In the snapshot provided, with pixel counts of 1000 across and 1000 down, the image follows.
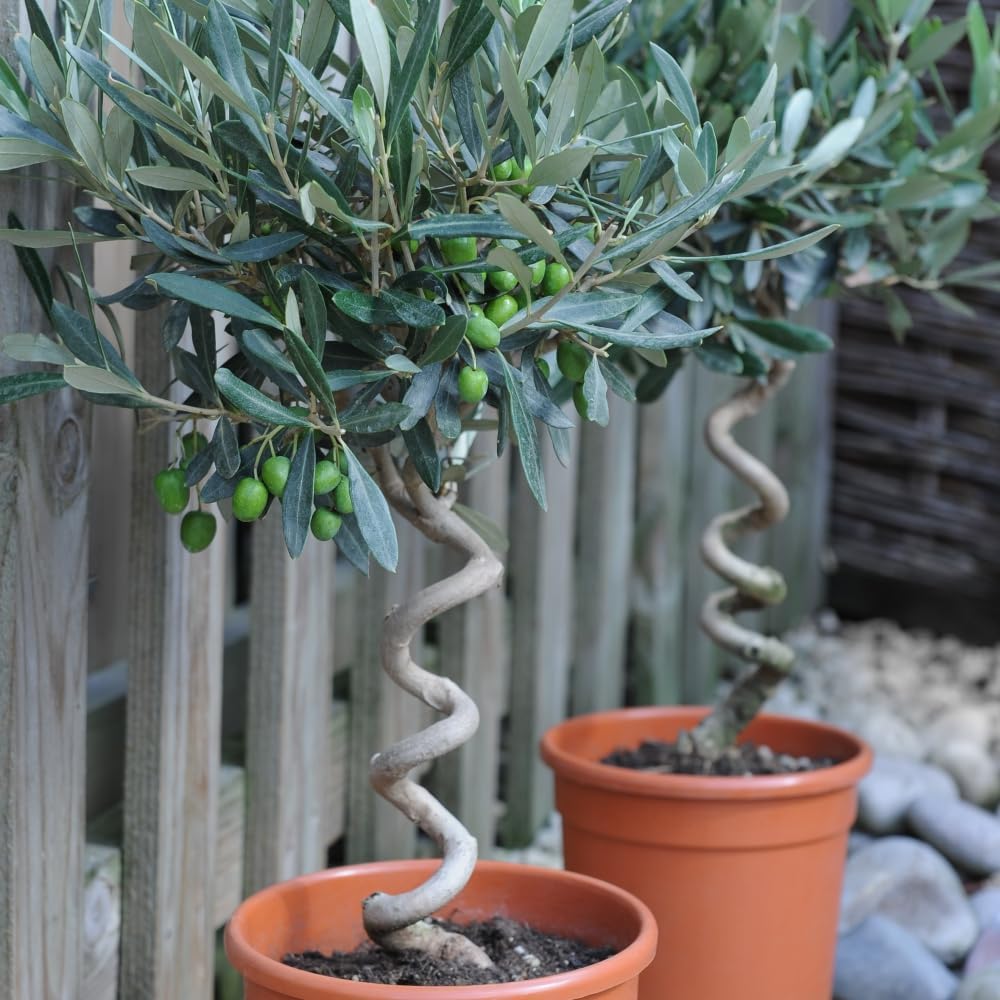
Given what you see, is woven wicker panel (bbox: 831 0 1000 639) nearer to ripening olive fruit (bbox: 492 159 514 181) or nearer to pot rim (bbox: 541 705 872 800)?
pot rim (bbox: 541 705 872 800)

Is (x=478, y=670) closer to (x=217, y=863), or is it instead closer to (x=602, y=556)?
(x=602, y=556)

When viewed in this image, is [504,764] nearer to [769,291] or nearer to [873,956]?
[873,956]

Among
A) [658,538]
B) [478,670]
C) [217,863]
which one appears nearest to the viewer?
[217,863]

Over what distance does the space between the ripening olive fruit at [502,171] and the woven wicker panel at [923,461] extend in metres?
2.58

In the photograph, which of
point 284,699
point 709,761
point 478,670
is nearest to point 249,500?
point 284,699

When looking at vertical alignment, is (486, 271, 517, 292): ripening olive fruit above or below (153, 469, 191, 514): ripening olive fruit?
above

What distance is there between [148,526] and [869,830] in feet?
4.97

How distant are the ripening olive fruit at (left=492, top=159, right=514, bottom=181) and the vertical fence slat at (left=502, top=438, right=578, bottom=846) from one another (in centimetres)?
128

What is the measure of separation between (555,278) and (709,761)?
2.68 feet

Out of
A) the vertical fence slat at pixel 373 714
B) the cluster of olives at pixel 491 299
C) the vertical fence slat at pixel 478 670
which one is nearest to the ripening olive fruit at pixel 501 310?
the cluster of olives at pixel 491 299

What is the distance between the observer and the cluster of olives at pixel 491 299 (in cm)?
88

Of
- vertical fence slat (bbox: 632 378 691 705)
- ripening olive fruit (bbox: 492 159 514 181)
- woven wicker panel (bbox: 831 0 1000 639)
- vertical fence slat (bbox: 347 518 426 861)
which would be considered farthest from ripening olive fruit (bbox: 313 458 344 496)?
woven wicker panel (bbox: 831 0 1000 639)

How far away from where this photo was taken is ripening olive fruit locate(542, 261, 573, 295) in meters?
0.95

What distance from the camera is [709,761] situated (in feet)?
5.23
